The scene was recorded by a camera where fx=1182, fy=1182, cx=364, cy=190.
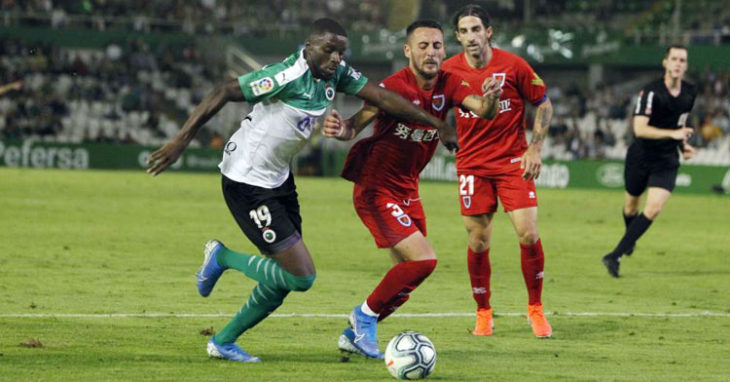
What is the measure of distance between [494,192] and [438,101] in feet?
5.28

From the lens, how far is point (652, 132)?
1380 centimetres

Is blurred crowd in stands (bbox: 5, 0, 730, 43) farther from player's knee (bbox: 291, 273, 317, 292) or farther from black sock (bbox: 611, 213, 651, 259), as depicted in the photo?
player's knee (bbox: 291, 273, 317, 292)

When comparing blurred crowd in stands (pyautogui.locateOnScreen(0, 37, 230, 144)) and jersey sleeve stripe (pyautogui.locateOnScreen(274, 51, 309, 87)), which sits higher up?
jersey sleeve stripe (pyautogui.locateOnScreen(274, 51, 309, 87))

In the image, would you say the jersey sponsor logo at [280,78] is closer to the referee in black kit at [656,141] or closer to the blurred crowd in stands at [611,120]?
the referee in black kit at [656,141]

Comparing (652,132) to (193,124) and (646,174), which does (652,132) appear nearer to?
(646,174)

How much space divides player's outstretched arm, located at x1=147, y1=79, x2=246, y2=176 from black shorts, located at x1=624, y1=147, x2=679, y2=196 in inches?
319

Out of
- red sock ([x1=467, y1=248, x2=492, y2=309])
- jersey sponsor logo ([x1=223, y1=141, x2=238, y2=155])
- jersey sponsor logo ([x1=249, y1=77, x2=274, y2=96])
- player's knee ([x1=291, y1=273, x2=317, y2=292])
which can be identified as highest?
jersey sponsor logo ([x1=249, y1=77, x2=274, y2=96])

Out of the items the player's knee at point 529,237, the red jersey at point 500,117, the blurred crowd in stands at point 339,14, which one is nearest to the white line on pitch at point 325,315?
the player's knee at point 529,237

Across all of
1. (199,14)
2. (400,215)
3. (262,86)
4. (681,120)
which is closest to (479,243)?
(400,215)

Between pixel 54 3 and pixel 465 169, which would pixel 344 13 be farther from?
pixel 465 169

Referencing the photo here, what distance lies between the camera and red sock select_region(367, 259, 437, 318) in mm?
8141

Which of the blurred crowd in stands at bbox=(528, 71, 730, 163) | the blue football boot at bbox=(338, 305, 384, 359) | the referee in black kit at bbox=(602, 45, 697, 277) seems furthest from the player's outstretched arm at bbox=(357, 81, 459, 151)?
the blurred crowd in stands at bbox=(528, 71, 730, 163)

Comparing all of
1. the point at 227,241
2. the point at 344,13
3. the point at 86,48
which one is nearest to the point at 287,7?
the point at 344,13

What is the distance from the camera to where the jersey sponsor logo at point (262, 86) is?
726 centimetres
